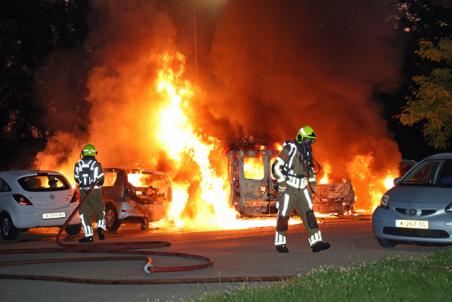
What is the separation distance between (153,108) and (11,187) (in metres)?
8.64

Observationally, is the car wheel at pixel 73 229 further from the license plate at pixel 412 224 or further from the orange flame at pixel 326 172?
the orange flame at pixel 326 172

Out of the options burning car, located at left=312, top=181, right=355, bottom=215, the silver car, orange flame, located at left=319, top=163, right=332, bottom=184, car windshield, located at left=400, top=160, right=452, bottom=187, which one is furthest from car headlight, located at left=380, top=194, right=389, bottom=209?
orange flame, located at left=319, top=163, right=332, bottom=184

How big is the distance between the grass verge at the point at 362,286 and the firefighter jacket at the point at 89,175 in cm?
715

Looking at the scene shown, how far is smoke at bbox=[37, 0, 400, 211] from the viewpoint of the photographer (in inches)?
976

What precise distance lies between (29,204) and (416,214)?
822cm

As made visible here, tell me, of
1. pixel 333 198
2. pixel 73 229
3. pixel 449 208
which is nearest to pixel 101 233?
pixel 73 229

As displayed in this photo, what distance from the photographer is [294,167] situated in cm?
1241

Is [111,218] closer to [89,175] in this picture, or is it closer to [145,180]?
[145,180]

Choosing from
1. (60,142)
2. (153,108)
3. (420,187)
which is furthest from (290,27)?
(420,187)

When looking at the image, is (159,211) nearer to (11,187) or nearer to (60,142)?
(11,187)

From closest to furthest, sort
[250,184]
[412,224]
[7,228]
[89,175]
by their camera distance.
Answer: [412,224], [89,175], [7,228], [250,184]

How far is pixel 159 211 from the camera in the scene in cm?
1912

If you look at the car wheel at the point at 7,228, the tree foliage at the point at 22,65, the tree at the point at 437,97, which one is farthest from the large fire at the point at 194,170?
the tree foliage at the point at 22,65

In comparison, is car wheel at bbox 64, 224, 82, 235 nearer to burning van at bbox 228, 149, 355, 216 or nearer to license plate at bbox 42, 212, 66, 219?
license plate at bbox 42, 212, 66, 219
